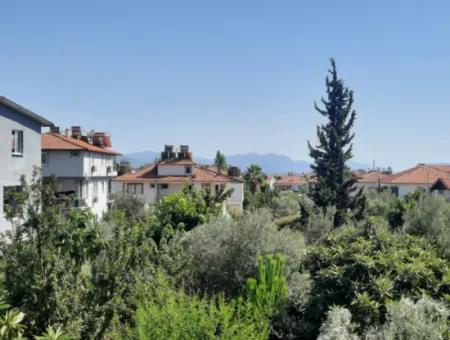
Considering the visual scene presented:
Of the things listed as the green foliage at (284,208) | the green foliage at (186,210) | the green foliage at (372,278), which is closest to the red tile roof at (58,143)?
the green foliage at (186,210)

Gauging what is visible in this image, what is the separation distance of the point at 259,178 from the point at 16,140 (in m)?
53.7

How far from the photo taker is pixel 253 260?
12578mm

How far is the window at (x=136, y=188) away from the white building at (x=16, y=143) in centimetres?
2818

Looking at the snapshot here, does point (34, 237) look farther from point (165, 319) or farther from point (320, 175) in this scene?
point (320, 175)

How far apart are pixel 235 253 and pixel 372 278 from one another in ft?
14.8

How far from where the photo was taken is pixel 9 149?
2325 cm

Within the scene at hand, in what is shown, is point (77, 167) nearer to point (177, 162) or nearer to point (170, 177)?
point (170, 177)

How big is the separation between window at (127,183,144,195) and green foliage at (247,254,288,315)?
4486 cm

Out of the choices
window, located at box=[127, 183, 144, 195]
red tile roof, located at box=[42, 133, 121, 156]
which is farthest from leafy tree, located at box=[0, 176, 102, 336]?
window, located at box=[127, 183, 144, 195]

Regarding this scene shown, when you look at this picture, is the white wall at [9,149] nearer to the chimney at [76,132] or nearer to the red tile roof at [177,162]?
the chimney at [76,132]

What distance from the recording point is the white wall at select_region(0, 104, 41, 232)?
893 inches

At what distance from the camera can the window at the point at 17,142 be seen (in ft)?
79.3

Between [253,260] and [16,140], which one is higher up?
[16,140]

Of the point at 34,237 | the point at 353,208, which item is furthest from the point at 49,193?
the point at 353,208
